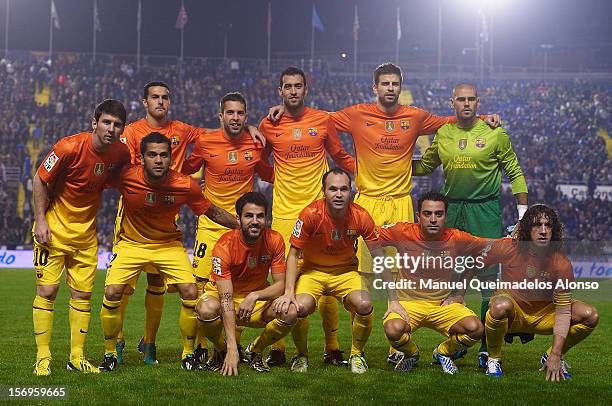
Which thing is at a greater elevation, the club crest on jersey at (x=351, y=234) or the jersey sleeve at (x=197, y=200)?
the jersey sleeve at (x=197, y=200)

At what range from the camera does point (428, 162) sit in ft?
27.4

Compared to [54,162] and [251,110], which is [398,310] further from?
[251,110]

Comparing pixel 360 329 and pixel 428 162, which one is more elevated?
pixel 428 162

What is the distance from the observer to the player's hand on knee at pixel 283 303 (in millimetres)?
6789

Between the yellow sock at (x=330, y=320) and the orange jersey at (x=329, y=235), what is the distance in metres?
0.47

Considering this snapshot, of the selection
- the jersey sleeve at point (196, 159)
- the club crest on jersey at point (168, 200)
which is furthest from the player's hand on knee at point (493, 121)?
the club crest on jersey at point (168, 200)

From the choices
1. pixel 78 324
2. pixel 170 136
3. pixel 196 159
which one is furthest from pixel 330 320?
pixel 170 136

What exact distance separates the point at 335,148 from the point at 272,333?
2367 mm

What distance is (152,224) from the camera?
732cm

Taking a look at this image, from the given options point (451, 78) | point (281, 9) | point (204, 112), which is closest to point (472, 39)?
point (451, 78)

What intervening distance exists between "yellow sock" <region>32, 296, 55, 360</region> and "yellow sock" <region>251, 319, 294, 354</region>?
173 centimetres

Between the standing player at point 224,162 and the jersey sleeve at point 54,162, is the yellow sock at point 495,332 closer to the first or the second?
the standing player at point 224,162

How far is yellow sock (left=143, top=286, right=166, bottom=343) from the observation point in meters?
7.59

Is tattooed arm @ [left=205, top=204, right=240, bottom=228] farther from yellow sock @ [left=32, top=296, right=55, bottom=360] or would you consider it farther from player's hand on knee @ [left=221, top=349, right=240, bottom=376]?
yellow sock @ [left=32, top=296, right=55, bottom=360]
